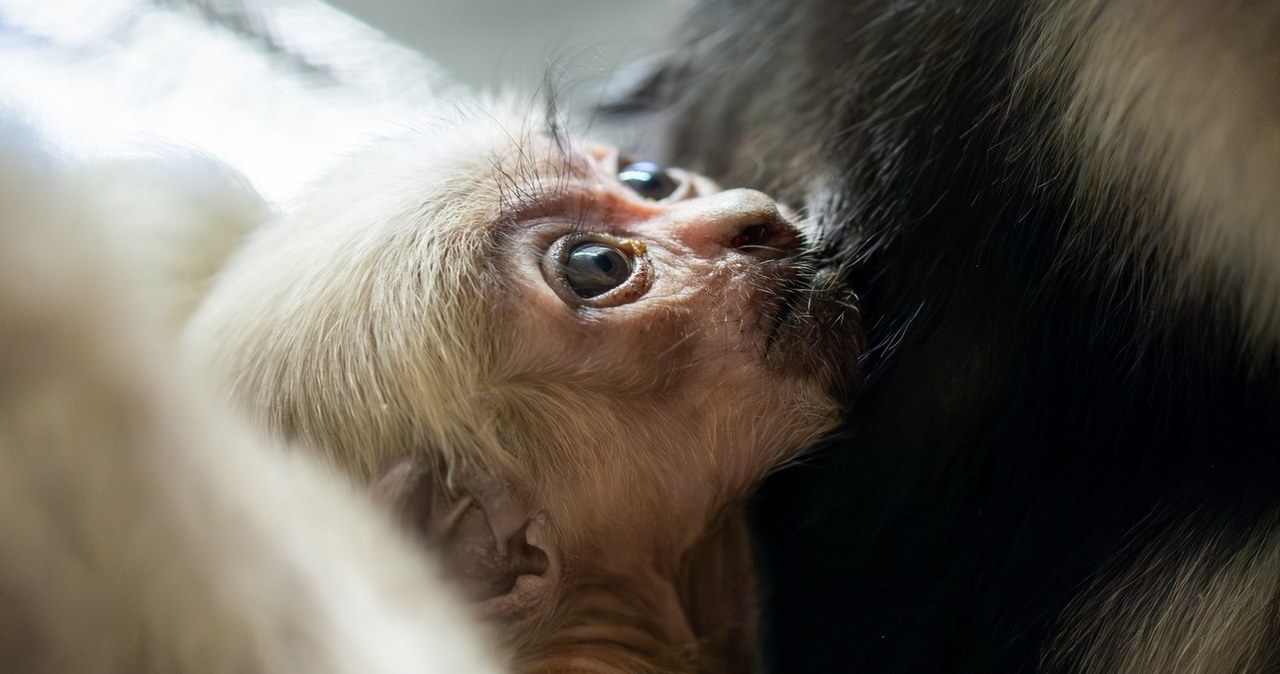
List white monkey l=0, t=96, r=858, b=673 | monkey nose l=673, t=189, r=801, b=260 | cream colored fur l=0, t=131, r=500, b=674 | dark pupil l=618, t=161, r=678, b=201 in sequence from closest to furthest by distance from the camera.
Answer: cream colored fur l=0, t=131, r=500, b=674 → white monkey l=0, t=96, r=858, b=673 → monkey nose l=673, t=189, r=801, b=260 → dark pupil l=618, t=161, r=678, b=201

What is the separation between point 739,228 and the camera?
3.09 ft

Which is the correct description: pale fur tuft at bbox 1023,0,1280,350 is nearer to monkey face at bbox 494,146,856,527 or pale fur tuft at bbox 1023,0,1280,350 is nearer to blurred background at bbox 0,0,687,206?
monkey face at bbox 494,146,856,527

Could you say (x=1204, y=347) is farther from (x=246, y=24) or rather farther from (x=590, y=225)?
(x=246, y=24)

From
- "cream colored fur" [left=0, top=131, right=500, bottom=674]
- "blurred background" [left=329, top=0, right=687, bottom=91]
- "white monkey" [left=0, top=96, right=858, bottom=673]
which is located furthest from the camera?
"blurred background" [left=329, top=0, right=687, bottom=91]

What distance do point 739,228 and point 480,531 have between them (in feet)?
1.06

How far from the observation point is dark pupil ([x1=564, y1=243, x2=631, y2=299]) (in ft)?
2.98

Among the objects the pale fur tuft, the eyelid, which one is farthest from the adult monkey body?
the eyelid

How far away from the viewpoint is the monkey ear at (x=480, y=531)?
32.3 inches

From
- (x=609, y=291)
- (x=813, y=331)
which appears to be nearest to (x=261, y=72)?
(x=609, y=291)

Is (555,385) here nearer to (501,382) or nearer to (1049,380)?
(501,382)

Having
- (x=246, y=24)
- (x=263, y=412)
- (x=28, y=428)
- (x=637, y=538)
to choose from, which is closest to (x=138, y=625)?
(x=28, y=428)

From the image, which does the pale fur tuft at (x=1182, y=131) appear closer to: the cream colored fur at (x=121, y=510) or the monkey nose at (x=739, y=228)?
the monkey nose at (x=739, y=228)

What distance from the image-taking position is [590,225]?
97 centimetres

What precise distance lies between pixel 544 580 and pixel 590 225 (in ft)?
1.00
